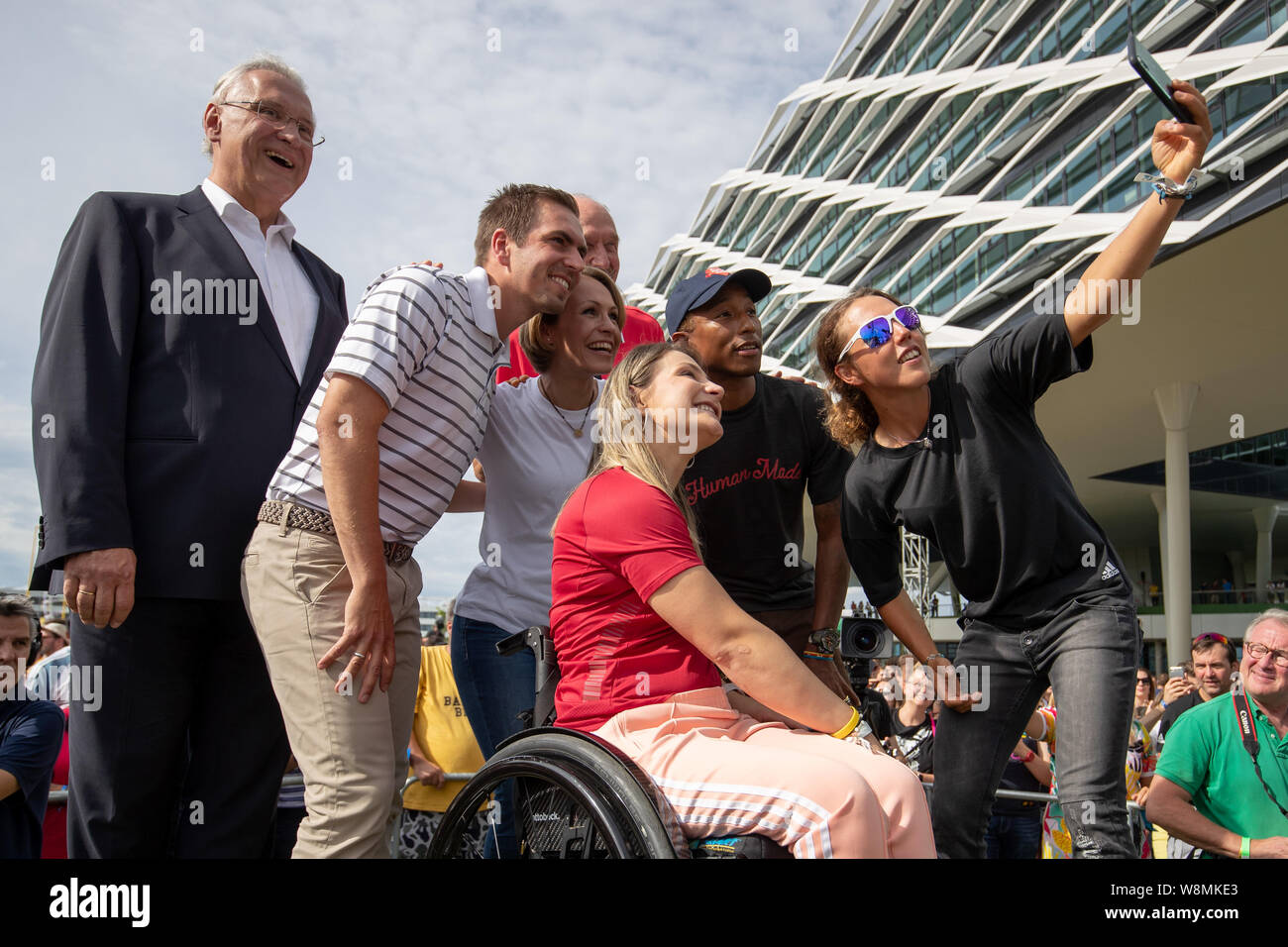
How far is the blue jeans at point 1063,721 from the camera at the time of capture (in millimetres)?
2518

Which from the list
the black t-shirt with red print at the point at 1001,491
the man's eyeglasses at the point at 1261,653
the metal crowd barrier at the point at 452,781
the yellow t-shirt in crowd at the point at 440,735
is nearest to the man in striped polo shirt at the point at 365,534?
the metal crowd barrier at the point at 452,781

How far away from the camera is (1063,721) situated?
262 centimetres

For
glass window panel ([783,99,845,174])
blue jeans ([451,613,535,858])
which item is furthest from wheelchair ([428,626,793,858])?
glass window panel ([783,99,845,174])

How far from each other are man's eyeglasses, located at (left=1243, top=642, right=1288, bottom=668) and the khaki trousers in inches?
138

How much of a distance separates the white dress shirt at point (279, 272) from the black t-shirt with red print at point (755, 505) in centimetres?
125

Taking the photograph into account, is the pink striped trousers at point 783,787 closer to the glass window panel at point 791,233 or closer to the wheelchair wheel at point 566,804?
the wheelchair wheel at point 566,804

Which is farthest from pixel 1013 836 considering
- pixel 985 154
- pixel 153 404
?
pixel 985 154

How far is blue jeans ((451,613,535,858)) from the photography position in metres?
2.82

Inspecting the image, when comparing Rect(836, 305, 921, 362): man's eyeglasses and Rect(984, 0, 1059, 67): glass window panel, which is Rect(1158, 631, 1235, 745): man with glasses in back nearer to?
Rect(836, 305, 921, 362): man's eyeglasses

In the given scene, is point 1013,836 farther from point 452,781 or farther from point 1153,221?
point 1153,221

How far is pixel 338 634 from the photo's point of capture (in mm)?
2172

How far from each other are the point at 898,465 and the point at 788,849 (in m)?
1.43
